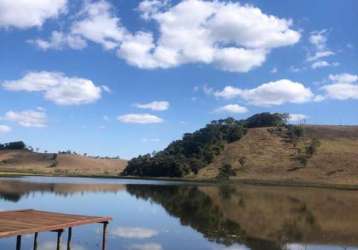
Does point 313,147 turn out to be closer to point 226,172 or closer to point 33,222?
point 226,172

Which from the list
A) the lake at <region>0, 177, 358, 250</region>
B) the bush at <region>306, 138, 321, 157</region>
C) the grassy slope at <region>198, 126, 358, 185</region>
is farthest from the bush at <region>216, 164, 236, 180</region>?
the lake at <region>0, 177, 358, 250</region>

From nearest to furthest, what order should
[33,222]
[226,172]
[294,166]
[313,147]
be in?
[33,222] < [226,172] < [294,166] < [313,147]

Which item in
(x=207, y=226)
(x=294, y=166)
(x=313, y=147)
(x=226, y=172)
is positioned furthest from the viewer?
(x=313, y=147)

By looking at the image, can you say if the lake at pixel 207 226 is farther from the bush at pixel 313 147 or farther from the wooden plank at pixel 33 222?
the bush at pixel 313 147

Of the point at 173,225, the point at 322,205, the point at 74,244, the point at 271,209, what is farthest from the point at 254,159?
the point at 74,244

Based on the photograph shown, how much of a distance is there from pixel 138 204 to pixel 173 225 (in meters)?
20.4

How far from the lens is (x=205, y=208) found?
67.6 meters

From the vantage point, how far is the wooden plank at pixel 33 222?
75.7 feet

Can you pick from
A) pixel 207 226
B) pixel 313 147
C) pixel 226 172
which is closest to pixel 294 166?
pixel 313 147

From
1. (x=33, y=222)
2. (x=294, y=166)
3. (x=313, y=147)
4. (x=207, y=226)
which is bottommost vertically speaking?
(x=207, y=226)

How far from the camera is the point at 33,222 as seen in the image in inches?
1017

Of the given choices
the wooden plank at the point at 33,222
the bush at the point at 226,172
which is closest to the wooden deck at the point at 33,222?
the wooden plank at the point at 33,222

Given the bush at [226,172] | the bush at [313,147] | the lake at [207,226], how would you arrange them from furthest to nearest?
the bush at [313,147] < the bush at [226,172] < the lake at [207,226]

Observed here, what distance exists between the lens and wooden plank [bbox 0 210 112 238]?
75.7 feet
